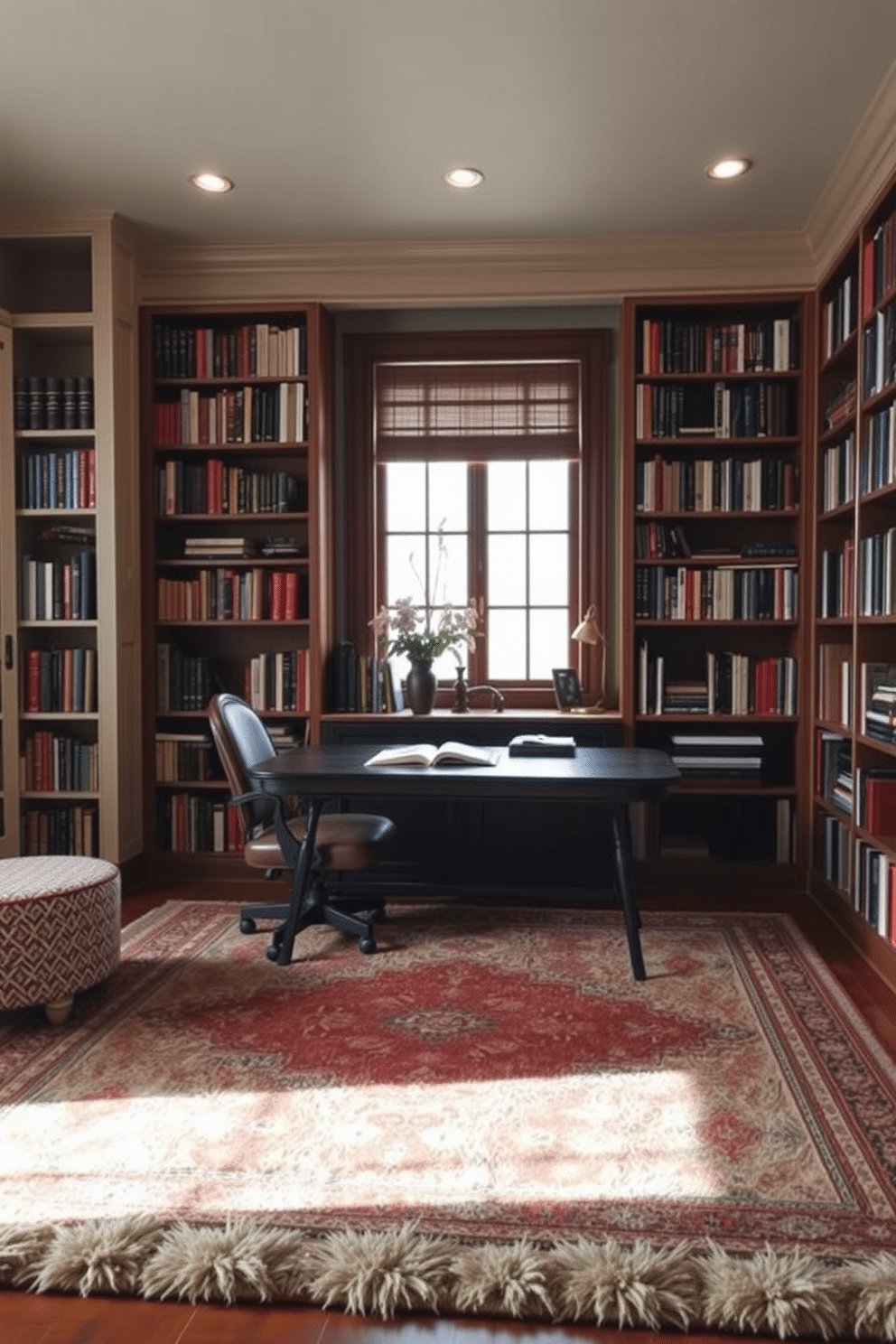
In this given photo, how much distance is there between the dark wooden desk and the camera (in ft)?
11.2

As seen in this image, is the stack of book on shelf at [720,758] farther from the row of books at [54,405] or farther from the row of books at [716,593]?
the row of books at [54,405]

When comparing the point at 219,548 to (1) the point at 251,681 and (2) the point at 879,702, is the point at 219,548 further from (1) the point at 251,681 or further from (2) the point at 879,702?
(2) the point at 879,702

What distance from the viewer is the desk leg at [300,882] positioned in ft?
12.0

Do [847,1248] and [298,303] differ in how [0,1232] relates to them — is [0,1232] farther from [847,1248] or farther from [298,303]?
[298,303]

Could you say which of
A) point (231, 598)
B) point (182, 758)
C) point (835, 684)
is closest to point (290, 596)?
point (231, 598)

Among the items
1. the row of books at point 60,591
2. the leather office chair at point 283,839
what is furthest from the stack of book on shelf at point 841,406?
the row of books at point 60,591

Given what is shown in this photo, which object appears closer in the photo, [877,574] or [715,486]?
[877,574]

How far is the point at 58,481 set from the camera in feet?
15.2

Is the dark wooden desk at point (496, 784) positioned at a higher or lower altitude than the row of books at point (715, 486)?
lower

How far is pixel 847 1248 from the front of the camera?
1.95 metres

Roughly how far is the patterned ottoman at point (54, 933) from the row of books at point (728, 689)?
256 cm

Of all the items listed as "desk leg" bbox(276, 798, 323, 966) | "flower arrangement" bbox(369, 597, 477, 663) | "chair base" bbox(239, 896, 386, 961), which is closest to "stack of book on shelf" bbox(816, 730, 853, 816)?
"flower arrangement" bbox(369, 597, 477, 663)

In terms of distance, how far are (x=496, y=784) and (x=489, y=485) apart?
214cm

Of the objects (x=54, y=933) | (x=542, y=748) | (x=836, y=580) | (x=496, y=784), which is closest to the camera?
(x=54, y=933)
